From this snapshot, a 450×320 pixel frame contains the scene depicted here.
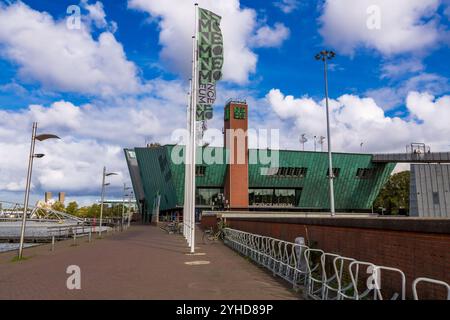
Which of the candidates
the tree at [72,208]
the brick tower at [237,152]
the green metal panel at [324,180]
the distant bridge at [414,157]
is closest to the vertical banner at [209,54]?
the distant bridge at [414,157]

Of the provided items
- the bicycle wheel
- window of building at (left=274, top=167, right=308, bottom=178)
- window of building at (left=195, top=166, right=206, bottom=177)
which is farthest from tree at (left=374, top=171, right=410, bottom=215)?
the bicycle wheel

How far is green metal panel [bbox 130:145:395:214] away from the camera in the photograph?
213 ft

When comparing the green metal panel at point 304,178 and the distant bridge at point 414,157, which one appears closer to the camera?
the distant bridge at point 414,157

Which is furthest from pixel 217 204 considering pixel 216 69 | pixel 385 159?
pixel 216 69

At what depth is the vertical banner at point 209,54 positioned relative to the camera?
18906 mm

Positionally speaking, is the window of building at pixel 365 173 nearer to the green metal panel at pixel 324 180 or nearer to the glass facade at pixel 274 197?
the green metal panel at pixel 324 180

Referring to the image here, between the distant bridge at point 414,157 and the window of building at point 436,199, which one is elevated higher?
the distant bridge at point 414,157

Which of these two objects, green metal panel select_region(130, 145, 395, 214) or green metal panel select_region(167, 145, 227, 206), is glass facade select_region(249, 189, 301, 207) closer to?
green metal panel select_region(130, 145, 395, 214)

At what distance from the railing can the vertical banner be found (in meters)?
7.84

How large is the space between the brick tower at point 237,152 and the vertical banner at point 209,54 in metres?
42.3

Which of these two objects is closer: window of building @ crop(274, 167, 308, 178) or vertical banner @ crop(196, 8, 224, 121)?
vertical banner @ crop(196, 8, 224, 121)
